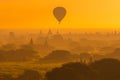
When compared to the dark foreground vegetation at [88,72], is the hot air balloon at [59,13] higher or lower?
higher

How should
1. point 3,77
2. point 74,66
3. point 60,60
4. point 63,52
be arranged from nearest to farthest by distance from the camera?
1. point 74,66
2. point 3,77
3. point 60,60
4. point 63,52

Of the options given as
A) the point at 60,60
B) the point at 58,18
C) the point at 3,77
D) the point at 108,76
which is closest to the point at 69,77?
the point at 108,76

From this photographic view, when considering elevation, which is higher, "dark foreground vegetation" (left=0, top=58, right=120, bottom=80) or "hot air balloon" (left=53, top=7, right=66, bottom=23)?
"hot air balloon" (left=53, top=7, right=66, bottom=23)

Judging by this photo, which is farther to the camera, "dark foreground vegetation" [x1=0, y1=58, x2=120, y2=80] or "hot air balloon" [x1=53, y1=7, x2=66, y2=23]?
"hot air balloon" [x1=53, y1=7, x2=66, y2=23]

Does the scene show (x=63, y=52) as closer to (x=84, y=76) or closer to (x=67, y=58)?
(x=67, y=58)

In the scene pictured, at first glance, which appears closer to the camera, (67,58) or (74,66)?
(74,66)

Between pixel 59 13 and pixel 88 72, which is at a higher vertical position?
pixel 59 13

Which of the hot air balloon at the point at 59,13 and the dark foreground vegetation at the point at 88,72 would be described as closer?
the dark foreground vegetation at the point at 88,72

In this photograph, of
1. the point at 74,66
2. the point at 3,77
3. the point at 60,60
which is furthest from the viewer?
the point at 60,60
